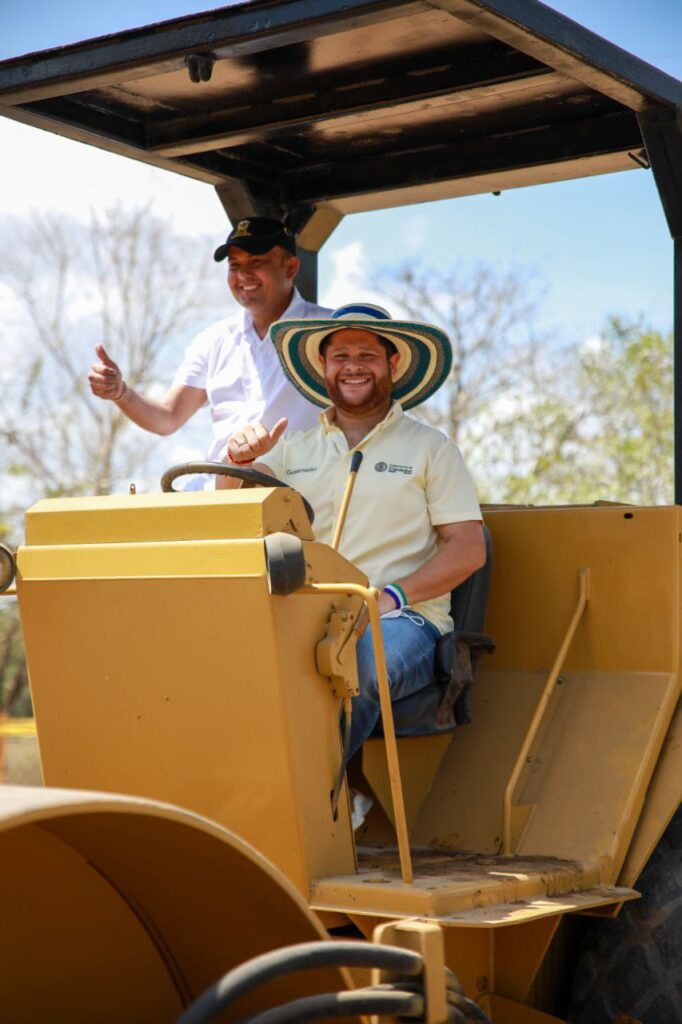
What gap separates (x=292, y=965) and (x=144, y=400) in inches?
143

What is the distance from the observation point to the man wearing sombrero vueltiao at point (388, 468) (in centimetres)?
427

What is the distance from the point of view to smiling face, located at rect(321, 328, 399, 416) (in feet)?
15.2

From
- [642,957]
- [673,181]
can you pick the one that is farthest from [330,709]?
[673,181]

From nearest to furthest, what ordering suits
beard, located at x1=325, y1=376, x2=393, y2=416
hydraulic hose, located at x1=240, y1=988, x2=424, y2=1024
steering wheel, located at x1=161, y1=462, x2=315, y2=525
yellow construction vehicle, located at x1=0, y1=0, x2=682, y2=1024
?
hydraulic hose, located at x1=240, y1=988, x2=424, y2=1024 → yellow construction vehicle, located at x1=0, y1=0, x2=682, y2=1024 → steering wheel, located at x1=161, y1=462, x2=315, y2=525 → beard, located at x1=325, y1=376, x2=393, y2=416

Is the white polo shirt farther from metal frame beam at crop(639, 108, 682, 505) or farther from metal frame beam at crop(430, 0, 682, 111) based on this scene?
metal frame beam at crop(430, 0, 682, 111)

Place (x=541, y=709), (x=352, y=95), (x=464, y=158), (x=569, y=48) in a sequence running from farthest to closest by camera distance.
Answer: (x=464, y=158) → (x=352, y=95) → (x=541, y=709) → (x=569, y=48)

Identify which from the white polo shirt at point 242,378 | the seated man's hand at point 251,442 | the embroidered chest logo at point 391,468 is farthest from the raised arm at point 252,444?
the white polo shirt at point 242,378

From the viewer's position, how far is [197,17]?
3.99m

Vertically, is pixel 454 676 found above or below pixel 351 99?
below

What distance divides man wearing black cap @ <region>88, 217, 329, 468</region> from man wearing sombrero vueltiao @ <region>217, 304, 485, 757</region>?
0.51 m

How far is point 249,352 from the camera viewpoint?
18.1 ft

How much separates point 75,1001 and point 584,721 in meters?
2.26

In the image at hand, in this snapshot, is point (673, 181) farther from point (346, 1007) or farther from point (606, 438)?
point (606, 438)

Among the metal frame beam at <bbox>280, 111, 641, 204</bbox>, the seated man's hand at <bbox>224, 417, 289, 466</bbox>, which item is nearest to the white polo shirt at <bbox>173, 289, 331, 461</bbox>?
the metal frame beam at <bbox>280, 111, 641, 204</bbox>
